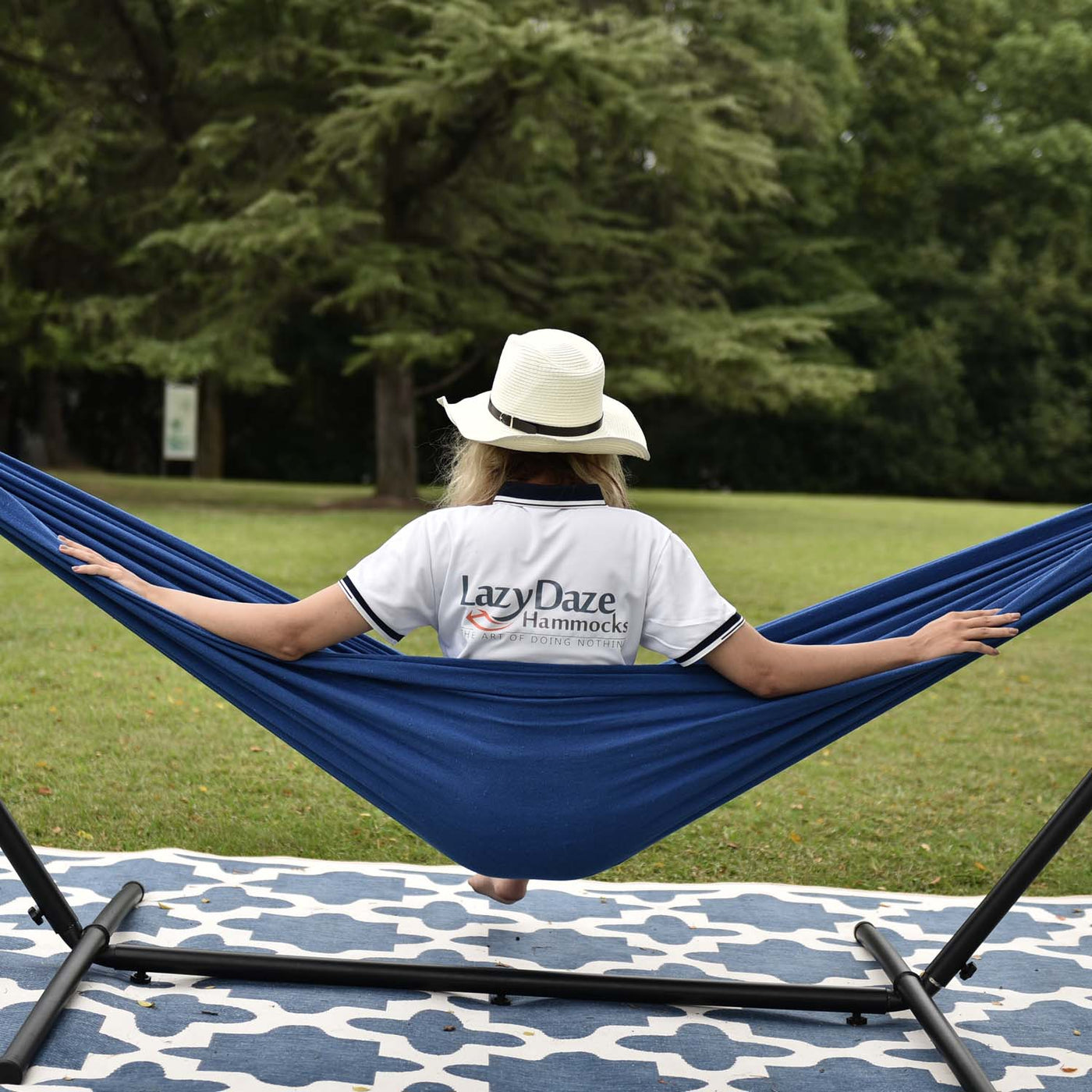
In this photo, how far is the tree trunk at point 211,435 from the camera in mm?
21484

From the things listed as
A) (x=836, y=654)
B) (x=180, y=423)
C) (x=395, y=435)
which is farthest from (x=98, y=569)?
(x=180, y=423)

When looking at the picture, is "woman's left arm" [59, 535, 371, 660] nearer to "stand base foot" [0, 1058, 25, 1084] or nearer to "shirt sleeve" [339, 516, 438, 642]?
"shirt sleeve" [339, 516, 438, 642]

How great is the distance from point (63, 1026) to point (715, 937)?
1334 millimetres

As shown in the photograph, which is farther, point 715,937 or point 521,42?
point 521,42

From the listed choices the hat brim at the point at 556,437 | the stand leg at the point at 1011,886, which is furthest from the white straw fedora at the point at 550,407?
the stand leg at the point at 1011,886

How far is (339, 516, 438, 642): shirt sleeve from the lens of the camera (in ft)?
6.57

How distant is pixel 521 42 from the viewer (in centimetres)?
1148

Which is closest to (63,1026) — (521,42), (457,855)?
(457,855)

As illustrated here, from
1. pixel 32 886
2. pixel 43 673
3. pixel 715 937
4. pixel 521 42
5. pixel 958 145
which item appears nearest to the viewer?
pixel 32 886

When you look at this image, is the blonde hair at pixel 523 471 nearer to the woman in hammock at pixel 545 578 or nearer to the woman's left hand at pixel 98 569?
the woman in hammock at pixel 545 578

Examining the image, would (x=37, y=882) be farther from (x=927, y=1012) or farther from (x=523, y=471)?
(x=927, y=1012)

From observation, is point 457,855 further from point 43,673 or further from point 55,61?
point 55,61

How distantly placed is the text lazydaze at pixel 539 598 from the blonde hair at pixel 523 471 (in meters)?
0.15

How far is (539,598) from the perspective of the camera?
2.08 metres
